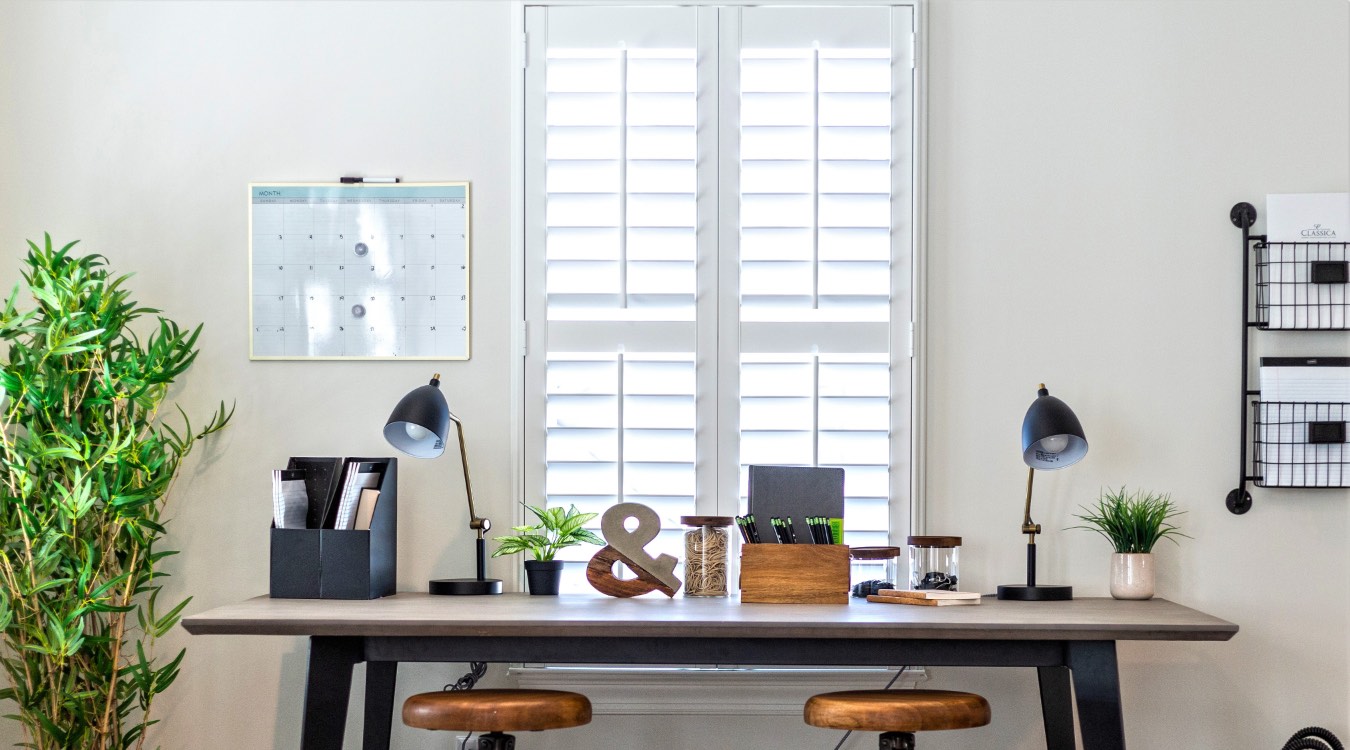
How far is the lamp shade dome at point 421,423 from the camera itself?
2.45m

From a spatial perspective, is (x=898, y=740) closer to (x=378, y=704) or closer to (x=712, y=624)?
(x=712, y=624)

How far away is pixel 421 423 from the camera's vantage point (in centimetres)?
244

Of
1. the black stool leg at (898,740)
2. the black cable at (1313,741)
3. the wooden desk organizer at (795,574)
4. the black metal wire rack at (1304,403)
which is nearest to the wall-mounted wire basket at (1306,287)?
the black metal wire rack at (1304,403)

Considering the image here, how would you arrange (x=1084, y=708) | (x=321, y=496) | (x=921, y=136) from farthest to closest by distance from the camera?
(x=921, y=136)
(x=321, y=496)
(x=1084, y=708)

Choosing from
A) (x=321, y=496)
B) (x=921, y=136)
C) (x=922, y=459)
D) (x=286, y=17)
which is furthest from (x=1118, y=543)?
(x=286, y=17)

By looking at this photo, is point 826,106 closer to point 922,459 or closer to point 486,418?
point 922,459

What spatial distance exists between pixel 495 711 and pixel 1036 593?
129 centimetres

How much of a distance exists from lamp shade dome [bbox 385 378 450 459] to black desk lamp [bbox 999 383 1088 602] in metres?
1.35

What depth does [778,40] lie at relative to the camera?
278 centimetres

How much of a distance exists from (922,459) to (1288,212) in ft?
3.61

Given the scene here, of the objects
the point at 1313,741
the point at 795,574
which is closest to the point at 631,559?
the point at 795,574

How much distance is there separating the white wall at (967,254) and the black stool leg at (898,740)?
0.62 metres

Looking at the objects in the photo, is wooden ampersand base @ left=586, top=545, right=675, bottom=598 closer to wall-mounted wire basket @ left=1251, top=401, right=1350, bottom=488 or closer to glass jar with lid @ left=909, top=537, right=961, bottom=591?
glass jar with lid @ left=909, top=537, right=961, bottom=591

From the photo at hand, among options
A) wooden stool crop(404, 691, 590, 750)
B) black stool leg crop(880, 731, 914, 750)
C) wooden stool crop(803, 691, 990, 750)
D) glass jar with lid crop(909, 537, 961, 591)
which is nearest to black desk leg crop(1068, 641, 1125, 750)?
wooden stool crop(803, 691, 990, 750)
